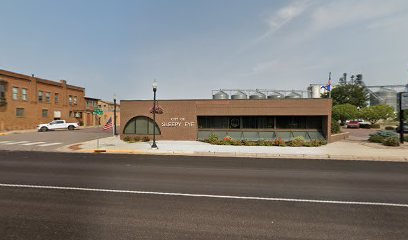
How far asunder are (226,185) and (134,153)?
1031 cm

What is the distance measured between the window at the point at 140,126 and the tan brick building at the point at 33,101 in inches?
1046

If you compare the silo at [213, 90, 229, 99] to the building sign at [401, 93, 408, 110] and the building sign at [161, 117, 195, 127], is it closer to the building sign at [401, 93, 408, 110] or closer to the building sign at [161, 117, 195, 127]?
the building sign at [161, 117, 195, 127]

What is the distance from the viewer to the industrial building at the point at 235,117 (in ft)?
73.7

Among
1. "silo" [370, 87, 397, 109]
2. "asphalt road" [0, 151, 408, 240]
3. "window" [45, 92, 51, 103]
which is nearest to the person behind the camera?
"asphalt road" [0, 151, 408, 240]

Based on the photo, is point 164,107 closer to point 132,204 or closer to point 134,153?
point 134,153

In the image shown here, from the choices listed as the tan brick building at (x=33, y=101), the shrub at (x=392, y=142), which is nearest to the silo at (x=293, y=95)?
the shrub at (x=392, y=142)

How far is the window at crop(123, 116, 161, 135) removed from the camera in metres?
24.4

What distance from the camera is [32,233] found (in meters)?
4.72

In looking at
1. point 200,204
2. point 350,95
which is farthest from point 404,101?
point 350,95

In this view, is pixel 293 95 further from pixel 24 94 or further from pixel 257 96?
pixel 24 94

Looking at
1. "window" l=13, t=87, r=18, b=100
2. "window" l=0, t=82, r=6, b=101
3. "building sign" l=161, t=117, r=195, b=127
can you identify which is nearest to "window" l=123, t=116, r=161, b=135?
"building sign" l=161, t=117, r=195, b=127

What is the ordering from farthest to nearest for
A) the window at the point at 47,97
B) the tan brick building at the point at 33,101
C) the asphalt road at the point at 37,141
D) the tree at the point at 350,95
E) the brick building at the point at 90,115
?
the tree at the point at 350,95
the brick building at the point at 90,115
the window at the point at 47,97
the tan brick building at the point at 33,101
the asphalt road at the point at 37,141

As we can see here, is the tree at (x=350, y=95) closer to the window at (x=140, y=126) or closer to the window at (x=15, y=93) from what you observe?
the window at (x=140, y=126)

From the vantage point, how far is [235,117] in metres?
23.8
